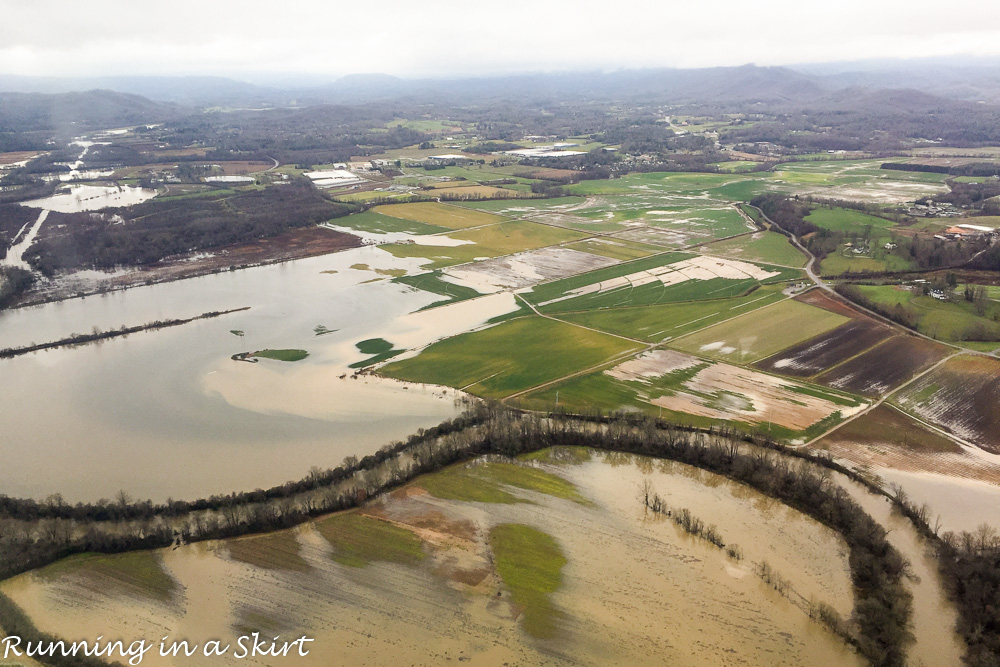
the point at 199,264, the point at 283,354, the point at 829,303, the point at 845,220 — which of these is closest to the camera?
the point at 283,354

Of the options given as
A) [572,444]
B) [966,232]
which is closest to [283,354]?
[572,444]

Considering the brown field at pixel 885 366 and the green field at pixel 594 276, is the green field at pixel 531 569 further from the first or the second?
the green field at pixel 594 276

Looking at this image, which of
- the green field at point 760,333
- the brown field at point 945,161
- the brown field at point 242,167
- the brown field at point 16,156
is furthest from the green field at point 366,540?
the brown field at point 16,156

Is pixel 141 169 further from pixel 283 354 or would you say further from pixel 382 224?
pixel 283 354

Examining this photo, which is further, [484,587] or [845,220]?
[845,220]

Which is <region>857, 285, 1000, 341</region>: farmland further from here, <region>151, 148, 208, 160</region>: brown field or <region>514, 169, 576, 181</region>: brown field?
<region>151, 148, 208, 160</region>: brown field

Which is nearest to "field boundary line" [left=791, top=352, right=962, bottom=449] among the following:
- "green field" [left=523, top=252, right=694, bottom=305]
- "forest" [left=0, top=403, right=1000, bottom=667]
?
"forest" [left=0, top=403, right=1000, bottom=667]
